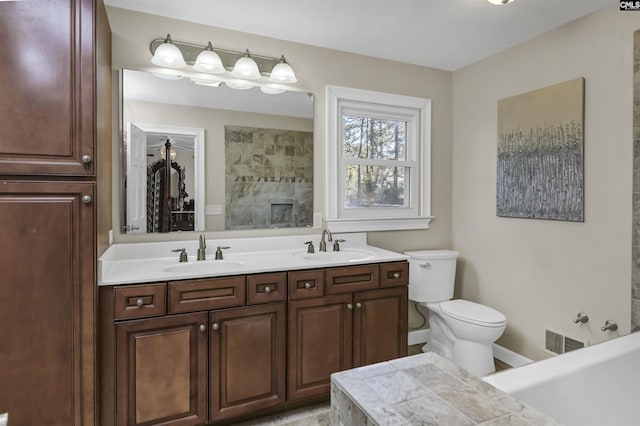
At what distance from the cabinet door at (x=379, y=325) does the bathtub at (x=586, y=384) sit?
3.15ft

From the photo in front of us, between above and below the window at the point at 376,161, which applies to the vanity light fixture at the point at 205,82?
above

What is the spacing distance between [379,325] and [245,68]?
190cm

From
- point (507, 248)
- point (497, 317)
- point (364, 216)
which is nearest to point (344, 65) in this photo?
point (364, 216)

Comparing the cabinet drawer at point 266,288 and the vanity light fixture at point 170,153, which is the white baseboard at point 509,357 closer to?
the cabinet drawer at point 266,288

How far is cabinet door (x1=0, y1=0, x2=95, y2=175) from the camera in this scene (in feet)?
4.79

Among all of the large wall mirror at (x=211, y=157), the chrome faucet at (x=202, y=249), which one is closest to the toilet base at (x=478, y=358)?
the large wall mirror at (x=211, y=157)

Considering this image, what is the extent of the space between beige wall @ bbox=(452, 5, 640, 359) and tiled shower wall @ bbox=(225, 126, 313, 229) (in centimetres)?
144

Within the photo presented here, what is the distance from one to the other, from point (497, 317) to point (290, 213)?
1.61m

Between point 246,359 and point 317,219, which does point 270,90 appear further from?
point 246,359

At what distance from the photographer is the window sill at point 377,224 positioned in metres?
2.70

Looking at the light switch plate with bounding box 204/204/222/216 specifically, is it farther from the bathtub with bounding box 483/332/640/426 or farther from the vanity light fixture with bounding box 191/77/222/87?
the bathtub with bounding box 483/332/640/426

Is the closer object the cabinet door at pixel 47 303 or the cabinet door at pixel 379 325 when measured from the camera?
the cabinet door at pixel 47 303

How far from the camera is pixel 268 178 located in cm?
250

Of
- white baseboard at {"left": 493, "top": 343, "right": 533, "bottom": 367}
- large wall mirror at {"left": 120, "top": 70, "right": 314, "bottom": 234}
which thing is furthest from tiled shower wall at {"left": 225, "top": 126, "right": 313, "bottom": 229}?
white baseboard at {"left": 493, "top": 343, "right": 533, "bottom": 367}
